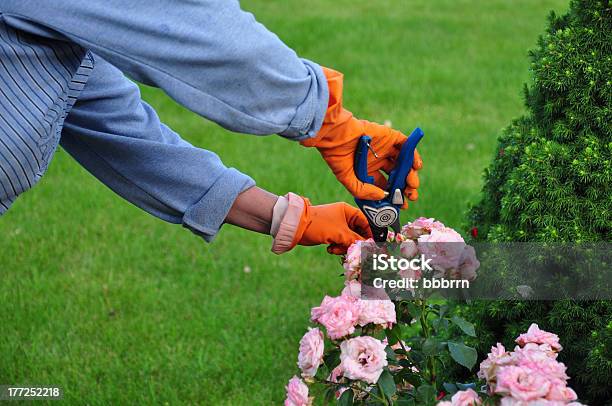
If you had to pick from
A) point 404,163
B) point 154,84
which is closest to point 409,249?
point 404,163

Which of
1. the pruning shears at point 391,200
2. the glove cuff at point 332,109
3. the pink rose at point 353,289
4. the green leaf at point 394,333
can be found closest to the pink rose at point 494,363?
the green leaf at point 394,333

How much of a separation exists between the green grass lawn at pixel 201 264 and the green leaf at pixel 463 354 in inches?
45.9

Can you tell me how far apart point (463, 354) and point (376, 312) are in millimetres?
281

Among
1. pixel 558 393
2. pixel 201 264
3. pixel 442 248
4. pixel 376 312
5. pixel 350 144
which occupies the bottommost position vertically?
pixel 558 393

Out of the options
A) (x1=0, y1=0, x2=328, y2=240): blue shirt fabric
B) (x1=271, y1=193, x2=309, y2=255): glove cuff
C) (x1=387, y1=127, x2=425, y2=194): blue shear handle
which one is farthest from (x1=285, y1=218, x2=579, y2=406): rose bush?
(x1=0, y1=0, x2=328, y2=240): blue shirt fabric

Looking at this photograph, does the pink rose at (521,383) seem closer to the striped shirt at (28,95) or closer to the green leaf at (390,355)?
the green leaf at (390,355)

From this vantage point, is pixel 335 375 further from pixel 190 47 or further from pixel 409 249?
pixel 190 47

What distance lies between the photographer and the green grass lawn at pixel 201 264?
11.3 ft

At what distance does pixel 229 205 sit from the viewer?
98.7 inches

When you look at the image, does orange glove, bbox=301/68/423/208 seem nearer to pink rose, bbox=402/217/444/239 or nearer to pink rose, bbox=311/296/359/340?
pink rose, bbox=402/217/444/239

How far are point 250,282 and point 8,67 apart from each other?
7.25ft

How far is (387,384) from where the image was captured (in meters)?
2.12

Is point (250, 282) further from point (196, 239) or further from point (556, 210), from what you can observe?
point (556, 210)

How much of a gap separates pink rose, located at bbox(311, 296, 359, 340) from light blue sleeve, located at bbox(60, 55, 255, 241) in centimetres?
53
